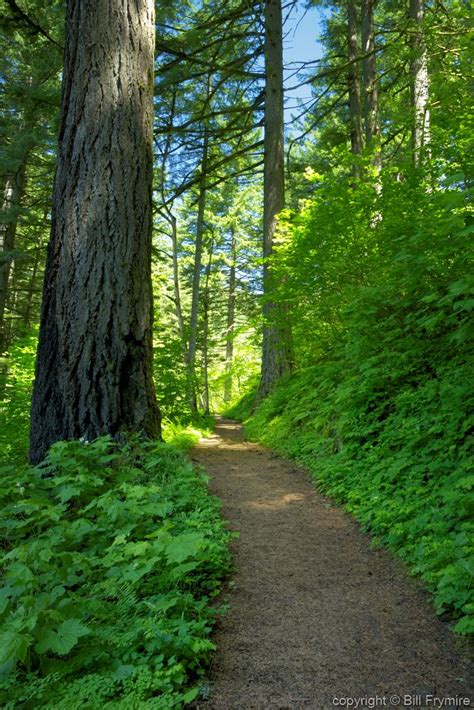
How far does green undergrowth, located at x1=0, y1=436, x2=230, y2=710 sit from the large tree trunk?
1.98ft

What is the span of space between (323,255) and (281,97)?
5.66 m

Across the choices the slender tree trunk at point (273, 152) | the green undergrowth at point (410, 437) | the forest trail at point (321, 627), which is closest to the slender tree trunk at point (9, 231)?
the slender tree trunk at point (273, 152)

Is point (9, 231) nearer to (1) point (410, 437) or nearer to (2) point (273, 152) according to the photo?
(2) point (273, 152)

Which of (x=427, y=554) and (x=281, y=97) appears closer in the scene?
(x=427, y=554)

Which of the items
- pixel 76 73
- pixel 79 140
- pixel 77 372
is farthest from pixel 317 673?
pixel 76 73

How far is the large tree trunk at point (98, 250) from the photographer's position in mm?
4148

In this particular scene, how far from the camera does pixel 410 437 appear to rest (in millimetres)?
4195

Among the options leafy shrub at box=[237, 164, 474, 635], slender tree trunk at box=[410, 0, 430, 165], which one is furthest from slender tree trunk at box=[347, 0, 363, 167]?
leafy shrub at box=[237, 164, 474, 635]

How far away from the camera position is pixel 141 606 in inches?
89.7

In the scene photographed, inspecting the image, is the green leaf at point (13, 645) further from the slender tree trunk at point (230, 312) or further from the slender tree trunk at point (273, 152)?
the slender tree trunk at point (230, 312)

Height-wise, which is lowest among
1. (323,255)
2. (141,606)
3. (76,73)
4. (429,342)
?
(141,606)

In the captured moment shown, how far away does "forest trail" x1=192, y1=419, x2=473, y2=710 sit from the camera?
1966mm

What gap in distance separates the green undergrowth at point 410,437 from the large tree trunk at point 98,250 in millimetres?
2257

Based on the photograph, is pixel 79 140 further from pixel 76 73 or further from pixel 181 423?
pixel 181 423
